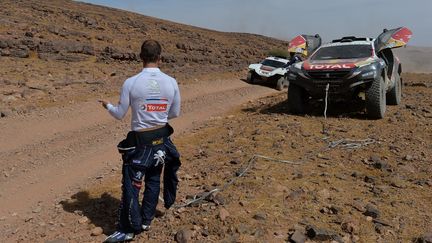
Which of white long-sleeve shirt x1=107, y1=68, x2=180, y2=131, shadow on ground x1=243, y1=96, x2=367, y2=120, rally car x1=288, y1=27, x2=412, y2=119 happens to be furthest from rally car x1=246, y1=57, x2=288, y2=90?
white long-sleeve shirt x1=107, y1=68, x2=180, y2=131

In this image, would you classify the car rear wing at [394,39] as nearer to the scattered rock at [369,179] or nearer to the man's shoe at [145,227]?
the scattered rock at [369,179]

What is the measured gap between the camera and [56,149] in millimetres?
8297

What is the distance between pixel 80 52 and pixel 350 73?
629 inches

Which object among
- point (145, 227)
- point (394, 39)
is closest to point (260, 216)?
point (145, 227)

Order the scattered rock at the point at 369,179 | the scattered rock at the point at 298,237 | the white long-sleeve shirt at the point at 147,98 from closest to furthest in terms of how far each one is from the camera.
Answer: the white long-sleeve shirt at the point at 147,98 → the scattered rock at the point at 298,237 → the scattered rock at the point at 369,179

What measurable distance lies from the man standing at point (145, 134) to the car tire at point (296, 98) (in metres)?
6.39

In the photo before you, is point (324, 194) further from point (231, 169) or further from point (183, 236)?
point (183, 236)

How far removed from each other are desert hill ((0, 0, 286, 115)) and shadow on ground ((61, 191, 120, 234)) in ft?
21.3

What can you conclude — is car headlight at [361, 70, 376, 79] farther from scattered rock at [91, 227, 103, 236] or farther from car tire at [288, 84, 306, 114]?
scattered rock at [91, 227, 103, 236]

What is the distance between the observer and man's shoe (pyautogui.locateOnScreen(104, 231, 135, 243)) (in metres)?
4.32

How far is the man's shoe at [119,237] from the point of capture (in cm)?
432

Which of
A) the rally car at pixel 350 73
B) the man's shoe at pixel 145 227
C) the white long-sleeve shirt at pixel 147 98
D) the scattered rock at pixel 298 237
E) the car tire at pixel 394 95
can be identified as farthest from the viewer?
the car tire at pixel 394 95

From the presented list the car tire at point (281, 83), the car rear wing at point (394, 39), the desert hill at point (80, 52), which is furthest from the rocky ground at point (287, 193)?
the car tire at point (281, 83)

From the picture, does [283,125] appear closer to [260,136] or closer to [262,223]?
[260,136]
